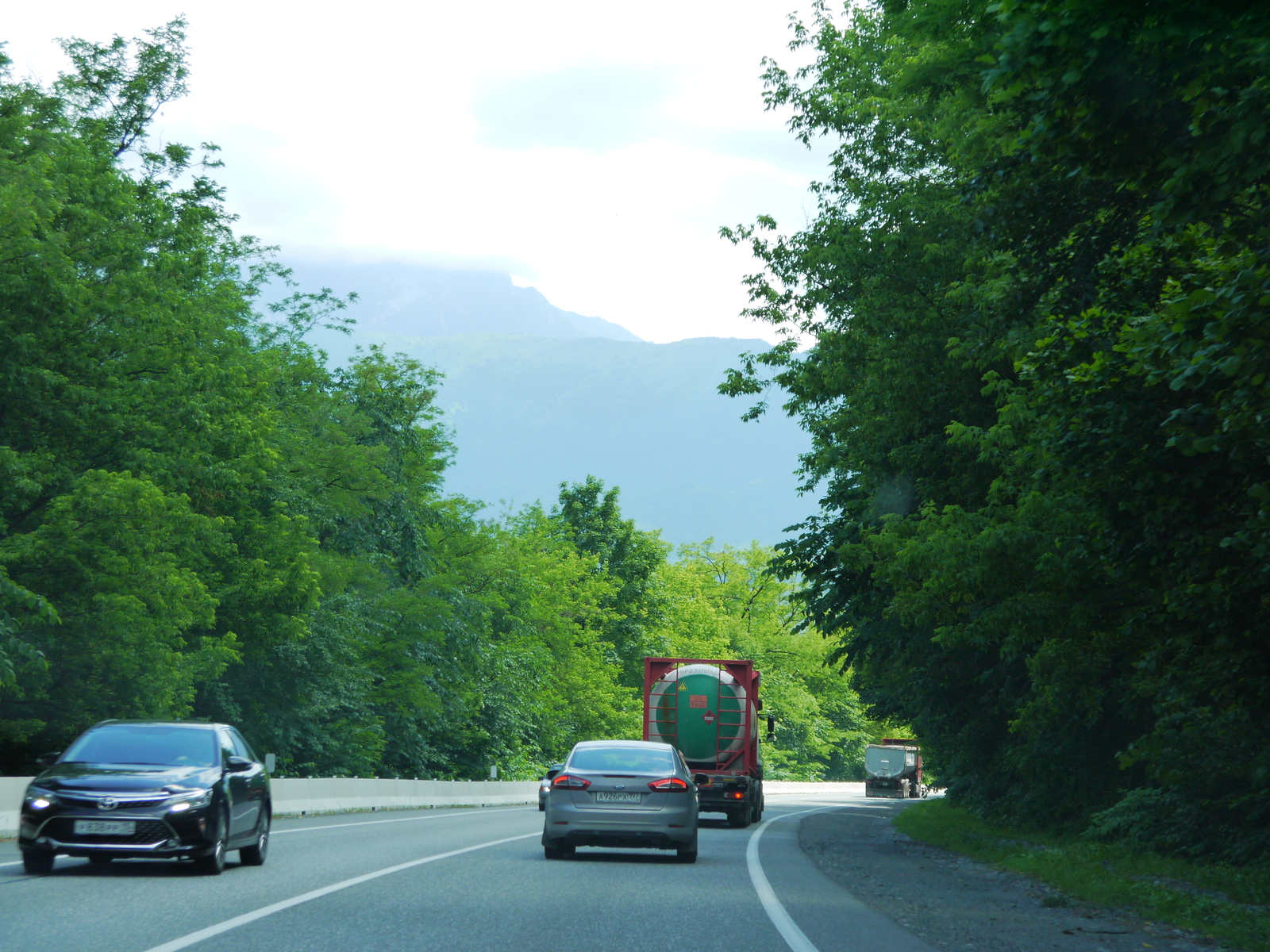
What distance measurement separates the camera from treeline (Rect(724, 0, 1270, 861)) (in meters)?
8.75

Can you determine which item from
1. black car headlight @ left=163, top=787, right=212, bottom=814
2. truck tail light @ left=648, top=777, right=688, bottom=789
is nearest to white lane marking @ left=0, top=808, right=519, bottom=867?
black car headlight @ left=163, top=787, right=212, bottom=814

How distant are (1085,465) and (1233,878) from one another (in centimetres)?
599

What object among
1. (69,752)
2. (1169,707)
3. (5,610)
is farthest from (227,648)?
(1169,707)

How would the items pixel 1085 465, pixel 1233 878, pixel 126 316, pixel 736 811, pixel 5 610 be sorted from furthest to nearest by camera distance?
1. pixel 126 316
2. pixel 736 811
3. pixel 5 610
4. pixel 1233 878
5. pixel 1085 465

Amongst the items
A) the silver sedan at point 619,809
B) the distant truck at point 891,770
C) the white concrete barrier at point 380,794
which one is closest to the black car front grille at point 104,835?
the silver sedan at point 619,809

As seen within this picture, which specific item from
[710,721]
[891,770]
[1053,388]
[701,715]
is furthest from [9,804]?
[891,770]

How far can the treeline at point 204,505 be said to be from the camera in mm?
29969

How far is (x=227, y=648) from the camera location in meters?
34.9

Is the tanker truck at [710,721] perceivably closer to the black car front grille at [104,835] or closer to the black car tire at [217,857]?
the black car tire at [217,857]

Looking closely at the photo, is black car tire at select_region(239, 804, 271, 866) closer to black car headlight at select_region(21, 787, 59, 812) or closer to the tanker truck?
black car headlight at select_region(21, 787, 59, 812)

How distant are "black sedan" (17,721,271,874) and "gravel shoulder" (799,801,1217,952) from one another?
634 cm

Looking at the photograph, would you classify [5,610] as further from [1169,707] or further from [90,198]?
[1169,707]

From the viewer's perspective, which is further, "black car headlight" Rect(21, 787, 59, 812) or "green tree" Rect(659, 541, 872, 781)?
"green tree" Rect(659, 541, 872, 781)

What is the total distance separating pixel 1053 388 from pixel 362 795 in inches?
963
